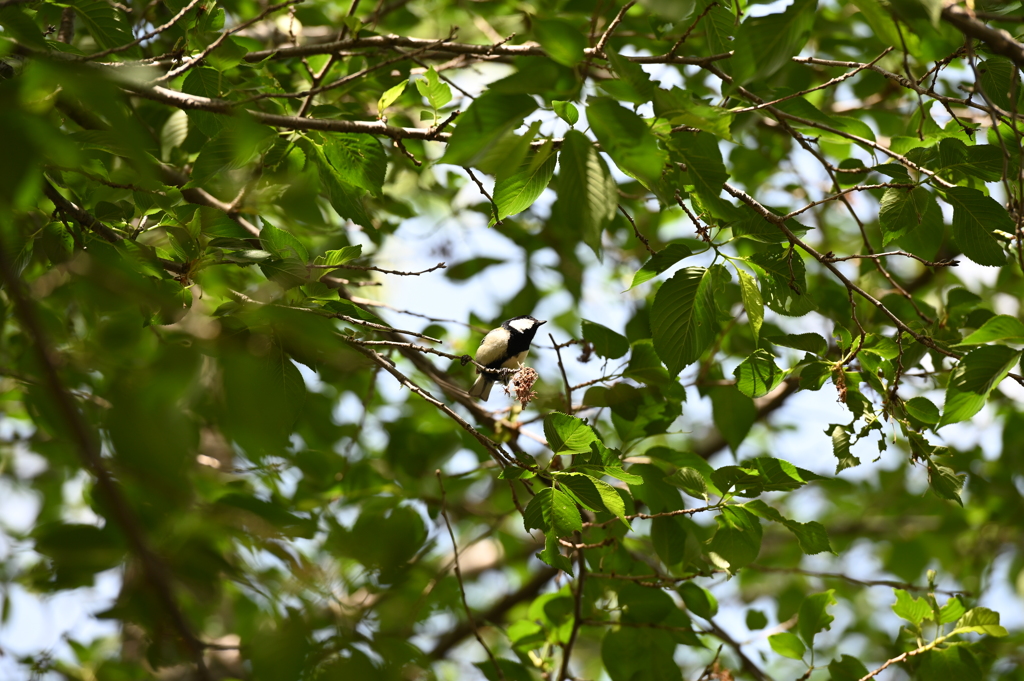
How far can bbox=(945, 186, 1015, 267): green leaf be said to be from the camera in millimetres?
1668

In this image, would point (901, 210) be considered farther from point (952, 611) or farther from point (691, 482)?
point (952, 611)

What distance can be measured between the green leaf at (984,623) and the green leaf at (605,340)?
124 cm

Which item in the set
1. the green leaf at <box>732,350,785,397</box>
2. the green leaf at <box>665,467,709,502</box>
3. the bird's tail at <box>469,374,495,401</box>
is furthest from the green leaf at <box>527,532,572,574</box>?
the bird's tail at <box>469,374,495,401</box>

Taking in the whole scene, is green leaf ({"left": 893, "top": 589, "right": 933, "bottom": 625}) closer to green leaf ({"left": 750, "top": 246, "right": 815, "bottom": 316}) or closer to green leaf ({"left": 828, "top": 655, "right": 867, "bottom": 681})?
green leaf ({"left": 828, "top": 655, "right": 867, "bottom": 681})

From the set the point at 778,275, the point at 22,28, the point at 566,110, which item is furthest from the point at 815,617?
the point at 22,28

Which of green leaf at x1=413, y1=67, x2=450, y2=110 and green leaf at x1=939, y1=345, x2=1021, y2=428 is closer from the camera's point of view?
green leaf at x1=939, y1=345, x2=1021, y2=428

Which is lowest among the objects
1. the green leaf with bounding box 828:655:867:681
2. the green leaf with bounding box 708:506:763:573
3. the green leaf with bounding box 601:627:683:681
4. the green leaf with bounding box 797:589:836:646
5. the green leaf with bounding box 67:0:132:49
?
the green leaf with bounding box 601:627:683:681

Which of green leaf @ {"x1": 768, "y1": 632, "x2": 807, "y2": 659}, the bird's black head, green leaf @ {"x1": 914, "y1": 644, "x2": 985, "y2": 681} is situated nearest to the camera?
green leaf @ {"x1": 914, "y1": 644, "x2": 985, "y2": 681}

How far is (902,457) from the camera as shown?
16.4 ft

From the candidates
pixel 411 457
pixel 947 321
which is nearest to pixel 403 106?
pixel 411 457

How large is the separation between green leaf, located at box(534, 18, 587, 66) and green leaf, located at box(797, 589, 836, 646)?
69.9 inches

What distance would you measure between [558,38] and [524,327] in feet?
5.26

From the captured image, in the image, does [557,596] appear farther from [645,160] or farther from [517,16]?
[517,16]

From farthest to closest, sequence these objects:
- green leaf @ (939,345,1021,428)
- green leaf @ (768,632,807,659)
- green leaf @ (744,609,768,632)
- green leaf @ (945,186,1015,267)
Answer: green leaf @ (744,609,768,632) < green leaf @ (768,632,807,659) < green leaf @ (945,186,1015,267) < green leaf @ (939,345,1021,428)
